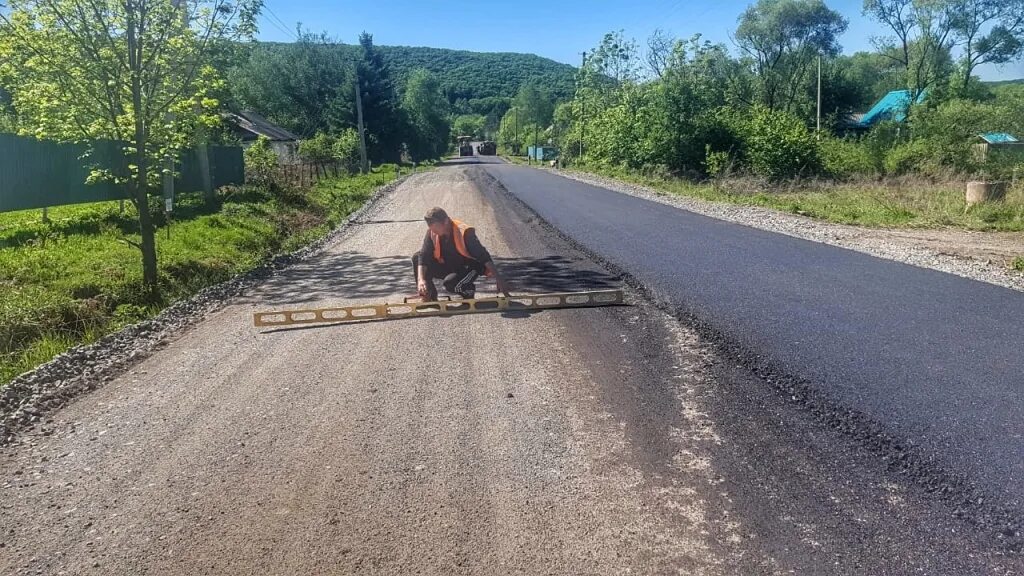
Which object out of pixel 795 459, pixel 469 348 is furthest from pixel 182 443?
pixel 795 459

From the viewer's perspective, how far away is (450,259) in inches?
311

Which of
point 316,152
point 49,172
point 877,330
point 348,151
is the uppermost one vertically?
point 348,151

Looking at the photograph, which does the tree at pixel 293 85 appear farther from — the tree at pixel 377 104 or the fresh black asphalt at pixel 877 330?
the fresh black asphalt at pixel 877 330

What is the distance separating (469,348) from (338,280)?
4478 millimetres

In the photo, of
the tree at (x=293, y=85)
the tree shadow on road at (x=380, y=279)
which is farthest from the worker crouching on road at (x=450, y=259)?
the tree at (x=293, y=85)

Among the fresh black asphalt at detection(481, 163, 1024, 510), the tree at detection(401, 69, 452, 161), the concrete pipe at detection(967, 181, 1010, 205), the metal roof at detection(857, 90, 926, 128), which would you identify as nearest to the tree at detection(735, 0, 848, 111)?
the metal roof at detection(857, 90, 926, 128)

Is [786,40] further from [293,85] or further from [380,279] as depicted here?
[380,279]

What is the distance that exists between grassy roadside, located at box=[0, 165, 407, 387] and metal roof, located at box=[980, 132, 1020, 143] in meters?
26.0

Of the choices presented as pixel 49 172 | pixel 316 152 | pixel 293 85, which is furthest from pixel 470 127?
pixel 49 172

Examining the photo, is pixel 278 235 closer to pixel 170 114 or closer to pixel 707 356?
pixel 170 114

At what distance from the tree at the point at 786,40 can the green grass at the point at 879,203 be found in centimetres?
3692

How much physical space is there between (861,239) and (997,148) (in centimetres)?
1879

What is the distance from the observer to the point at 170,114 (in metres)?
10.1

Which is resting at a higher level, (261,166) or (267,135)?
(267,135)
